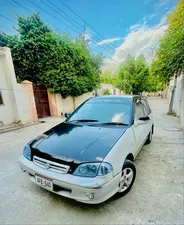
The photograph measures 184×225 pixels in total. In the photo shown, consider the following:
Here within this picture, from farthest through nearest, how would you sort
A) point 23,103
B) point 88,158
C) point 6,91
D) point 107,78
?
point 107,78 < point 23,103 < point 6,91 < point 88,158

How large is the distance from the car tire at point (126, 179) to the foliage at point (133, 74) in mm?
21765

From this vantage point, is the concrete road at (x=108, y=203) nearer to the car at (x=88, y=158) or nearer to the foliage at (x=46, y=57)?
the car at (x=88, y=158)

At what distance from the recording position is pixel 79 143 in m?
1.89

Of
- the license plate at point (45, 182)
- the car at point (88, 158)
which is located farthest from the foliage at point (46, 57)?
the license plate at point (45, 182)

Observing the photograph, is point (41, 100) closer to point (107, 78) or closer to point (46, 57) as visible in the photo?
point (46, 57)

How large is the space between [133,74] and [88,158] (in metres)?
22.9

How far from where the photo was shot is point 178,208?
182cm

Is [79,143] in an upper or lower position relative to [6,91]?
lower

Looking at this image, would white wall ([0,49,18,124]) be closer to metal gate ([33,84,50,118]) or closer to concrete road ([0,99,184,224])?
→ metal gate ([33,84,50,118])

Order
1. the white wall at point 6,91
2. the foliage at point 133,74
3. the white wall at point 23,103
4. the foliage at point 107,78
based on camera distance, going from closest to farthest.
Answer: the white wall at point 6,91
the white wall at point 23,103
the foliage at point 133,74
the foliage at point 107,78

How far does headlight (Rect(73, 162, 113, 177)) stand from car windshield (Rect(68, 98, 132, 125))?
106cm

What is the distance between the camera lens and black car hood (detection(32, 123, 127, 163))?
5.43 feet

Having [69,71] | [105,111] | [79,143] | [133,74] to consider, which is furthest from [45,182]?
[133,74]

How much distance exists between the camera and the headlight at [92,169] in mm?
1535
